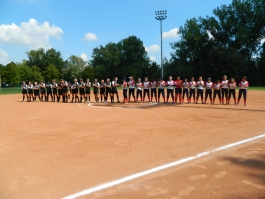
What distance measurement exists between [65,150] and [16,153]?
1.25 m

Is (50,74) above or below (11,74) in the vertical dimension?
above

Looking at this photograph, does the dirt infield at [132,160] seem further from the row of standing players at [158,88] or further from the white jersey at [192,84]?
the white jersey at [192,84]

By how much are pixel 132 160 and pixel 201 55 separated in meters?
62.7

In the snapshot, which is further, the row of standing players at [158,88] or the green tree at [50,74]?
the green tree at [50,74]

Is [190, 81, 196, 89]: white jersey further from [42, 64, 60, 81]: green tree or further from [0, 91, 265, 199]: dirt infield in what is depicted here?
[42, 64, 60, 81]: green tree

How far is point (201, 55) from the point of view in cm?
6456

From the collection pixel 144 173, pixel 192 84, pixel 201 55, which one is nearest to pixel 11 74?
pixel 201 55

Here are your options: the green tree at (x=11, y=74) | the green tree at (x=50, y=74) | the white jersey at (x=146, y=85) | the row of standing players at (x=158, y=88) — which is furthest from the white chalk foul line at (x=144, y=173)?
the green tree at (x=50, y=74)

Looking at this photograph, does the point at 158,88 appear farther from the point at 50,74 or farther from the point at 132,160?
the point at 50,74

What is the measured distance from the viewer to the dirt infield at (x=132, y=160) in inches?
169

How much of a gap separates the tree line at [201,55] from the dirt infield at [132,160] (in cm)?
4811

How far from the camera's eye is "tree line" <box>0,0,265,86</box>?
2157 inches

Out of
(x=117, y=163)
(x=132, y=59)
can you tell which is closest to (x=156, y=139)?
(x=117, y=163)

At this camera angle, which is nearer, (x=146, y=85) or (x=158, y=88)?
(x=158, y=88)
